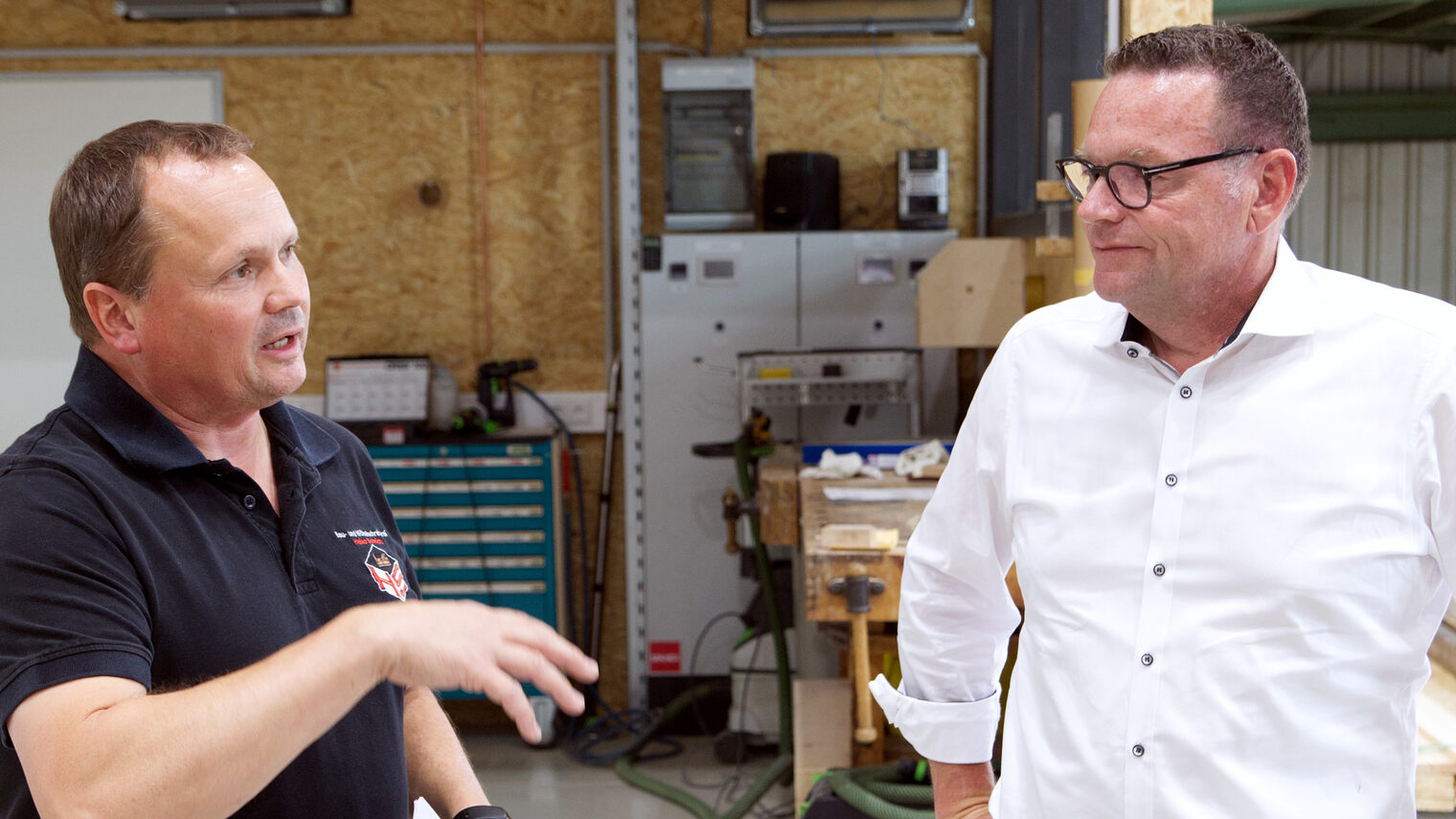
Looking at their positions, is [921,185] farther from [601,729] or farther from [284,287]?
[284,287]

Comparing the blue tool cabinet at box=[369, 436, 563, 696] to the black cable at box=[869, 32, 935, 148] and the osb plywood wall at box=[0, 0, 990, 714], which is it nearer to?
the osb plywood wall at box=[0, 0, 990, 714]

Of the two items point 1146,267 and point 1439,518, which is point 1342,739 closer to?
point 1439,518

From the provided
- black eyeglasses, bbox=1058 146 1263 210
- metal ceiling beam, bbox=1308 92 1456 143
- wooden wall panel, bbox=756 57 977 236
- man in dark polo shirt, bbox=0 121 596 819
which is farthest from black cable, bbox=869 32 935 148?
man in dark polo shirt, bbox=0 121 596 819

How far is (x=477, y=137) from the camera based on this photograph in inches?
172

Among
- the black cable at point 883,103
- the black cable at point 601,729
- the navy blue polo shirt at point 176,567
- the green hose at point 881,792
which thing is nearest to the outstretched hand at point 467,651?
the navy blue polo shirt at point 176,567

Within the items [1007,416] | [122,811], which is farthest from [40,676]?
[1007,416]

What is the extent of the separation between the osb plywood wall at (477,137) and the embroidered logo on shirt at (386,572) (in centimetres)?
319

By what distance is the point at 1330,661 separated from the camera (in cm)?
110

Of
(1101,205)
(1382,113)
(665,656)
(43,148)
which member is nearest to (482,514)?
(665,656)

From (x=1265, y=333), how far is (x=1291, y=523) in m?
0.19

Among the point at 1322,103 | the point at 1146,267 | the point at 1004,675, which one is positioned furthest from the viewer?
the point at 1322,103

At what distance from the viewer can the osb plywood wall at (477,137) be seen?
4332mm

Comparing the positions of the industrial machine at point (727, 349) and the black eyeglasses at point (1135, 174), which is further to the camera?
the industrial machine at point (727, 349)

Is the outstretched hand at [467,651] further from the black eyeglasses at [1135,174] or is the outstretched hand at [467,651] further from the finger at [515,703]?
the black eyeglasses at [1135,174]
